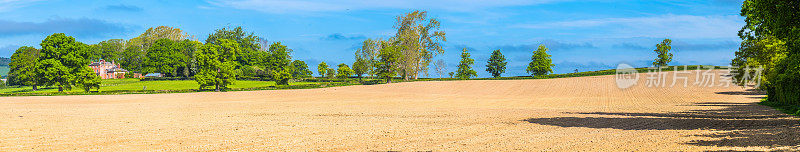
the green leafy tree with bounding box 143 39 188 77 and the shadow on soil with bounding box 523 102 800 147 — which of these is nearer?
the shadow on soil with bounding box 523 102 800 147

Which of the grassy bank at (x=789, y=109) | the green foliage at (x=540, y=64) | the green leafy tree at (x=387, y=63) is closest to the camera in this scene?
the grassy bank at (x=789, y=109)

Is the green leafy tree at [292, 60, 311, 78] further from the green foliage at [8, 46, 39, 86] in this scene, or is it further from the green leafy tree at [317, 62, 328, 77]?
the green foliage at [8, 46, 39, 86]

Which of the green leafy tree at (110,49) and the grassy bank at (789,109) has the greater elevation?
the green leafy tree at (110,49)

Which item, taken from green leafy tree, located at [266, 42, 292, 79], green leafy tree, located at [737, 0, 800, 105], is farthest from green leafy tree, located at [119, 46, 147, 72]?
green leafy tree, located at [737, 0, 800, 105]

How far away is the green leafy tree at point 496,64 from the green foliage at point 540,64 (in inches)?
201

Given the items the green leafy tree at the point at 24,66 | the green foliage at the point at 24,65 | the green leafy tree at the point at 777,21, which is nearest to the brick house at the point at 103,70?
the green leafy tree at the point at 24,66

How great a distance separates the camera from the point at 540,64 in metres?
92.4

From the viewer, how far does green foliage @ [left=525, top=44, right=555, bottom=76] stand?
91938 millimetres

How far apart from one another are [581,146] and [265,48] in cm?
11626

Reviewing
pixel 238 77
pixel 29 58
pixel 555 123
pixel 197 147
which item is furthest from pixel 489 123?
pixel 29 58

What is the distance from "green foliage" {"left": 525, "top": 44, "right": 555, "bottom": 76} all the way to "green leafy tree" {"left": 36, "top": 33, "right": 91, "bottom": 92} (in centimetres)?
6597

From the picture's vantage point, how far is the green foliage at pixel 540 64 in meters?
91.9
